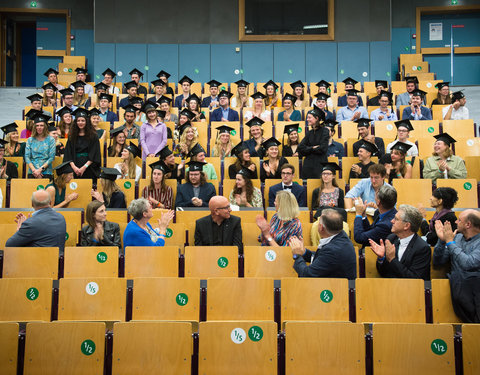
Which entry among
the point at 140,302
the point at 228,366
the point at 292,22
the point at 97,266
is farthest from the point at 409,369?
the point at 292,22

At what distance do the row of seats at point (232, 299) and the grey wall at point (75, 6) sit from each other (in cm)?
1217

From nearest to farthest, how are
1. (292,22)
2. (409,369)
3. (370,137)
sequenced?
(409,369)
(370,137)
(292,22)

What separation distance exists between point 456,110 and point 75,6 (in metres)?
10.3

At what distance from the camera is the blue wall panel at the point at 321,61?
13.6 m

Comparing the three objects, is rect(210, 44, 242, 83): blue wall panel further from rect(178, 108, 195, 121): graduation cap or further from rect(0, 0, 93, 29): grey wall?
rect(178, 108, 195, 121): graduation cap

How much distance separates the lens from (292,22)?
13.7 metres

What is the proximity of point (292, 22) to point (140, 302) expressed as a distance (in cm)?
1110

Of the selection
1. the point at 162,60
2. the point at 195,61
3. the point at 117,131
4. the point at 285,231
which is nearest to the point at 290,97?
the point at 117,131

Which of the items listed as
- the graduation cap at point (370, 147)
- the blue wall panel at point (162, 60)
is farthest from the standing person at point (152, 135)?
the blue wall panel at point (162, 60)

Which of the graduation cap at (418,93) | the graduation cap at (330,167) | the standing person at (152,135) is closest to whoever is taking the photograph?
the graduation cap at (330,167)

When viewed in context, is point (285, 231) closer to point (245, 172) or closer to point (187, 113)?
point (245, 172)

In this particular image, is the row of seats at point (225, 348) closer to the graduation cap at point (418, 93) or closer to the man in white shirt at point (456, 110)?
the man in white shirt at point (456, 110)

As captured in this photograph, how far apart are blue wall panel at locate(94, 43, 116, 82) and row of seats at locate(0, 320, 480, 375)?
35.9 ft

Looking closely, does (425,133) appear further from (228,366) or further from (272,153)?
(228,366)
